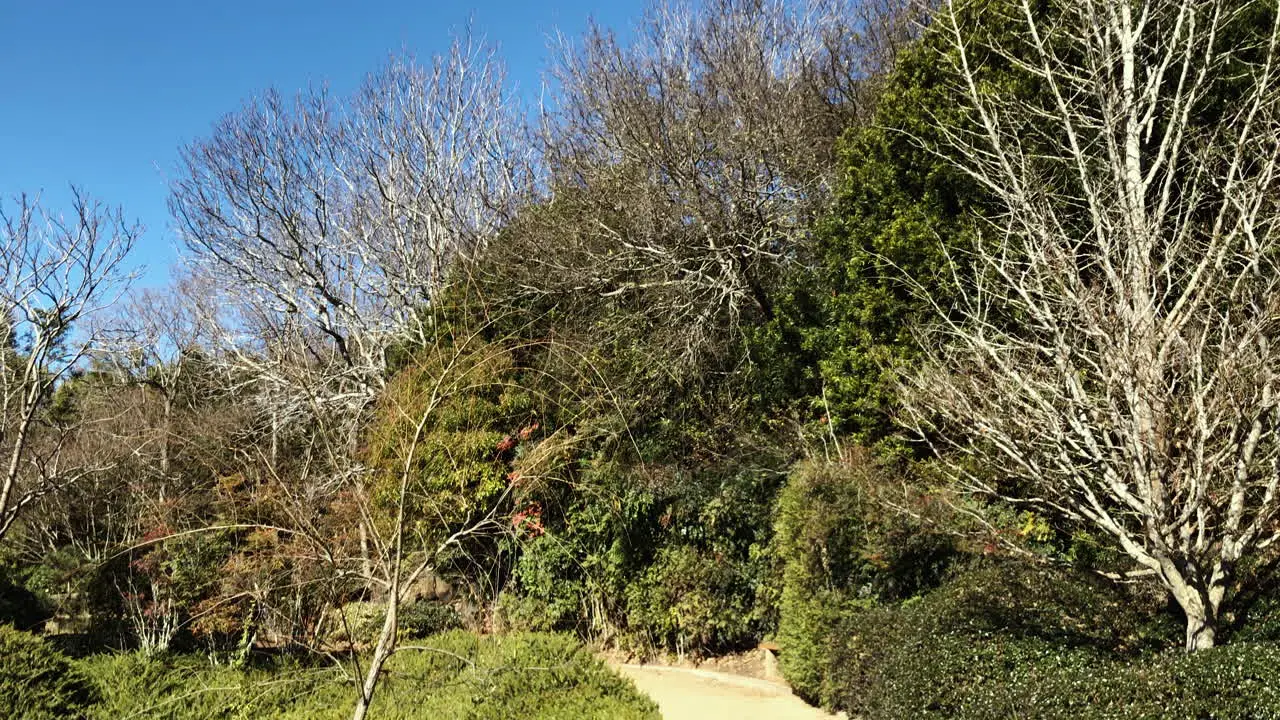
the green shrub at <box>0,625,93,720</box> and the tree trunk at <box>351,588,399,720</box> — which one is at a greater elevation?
the green shrub at <box>0,625,93,720</box>

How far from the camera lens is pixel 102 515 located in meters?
11.2

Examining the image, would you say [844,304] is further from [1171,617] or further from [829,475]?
[1171,617]

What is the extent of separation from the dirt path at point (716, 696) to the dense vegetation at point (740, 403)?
539mm

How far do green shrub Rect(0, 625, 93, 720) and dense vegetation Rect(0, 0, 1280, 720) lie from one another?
6cm

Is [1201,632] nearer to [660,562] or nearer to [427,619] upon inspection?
[660,562]

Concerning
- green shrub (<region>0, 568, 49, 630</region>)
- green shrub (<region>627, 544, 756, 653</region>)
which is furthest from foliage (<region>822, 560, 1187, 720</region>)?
green shrub (<region>0, 568, 49, 630</region>)

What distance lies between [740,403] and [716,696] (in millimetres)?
4008

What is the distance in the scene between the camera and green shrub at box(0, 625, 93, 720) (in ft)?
18.3

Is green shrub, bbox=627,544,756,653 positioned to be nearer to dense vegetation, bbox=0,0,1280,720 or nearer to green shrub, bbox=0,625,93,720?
dense vegetation, bbox=0,0,1280,720

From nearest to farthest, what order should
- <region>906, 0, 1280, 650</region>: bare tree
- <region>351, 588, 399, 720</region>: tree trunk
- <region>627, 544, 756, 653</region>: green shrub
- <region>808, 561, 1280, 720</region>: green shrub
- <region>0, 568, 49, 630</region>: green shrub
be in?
<region>351, 588, 399, 720</region>: tree trunk
<region>808, 561, 1280, 720</region>: green shrub
<region>906, 0, 1280, 650</region>: bare tree
<region>627, 544, 756, 653</region>: green shrub
<region>0, 568, 49, 630</region>: green shrub

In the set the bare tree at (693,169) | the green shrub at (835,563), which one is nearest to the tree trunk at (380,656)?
the green shrub at (835,563)

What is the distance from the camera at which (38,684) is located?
5.93 m

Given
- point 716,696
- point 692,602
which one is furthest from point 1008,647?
point 692,602

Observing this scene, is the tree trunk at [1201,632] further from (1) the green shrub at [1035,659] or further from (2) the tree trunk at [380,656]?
(2) the tree trunk at [380,656]
